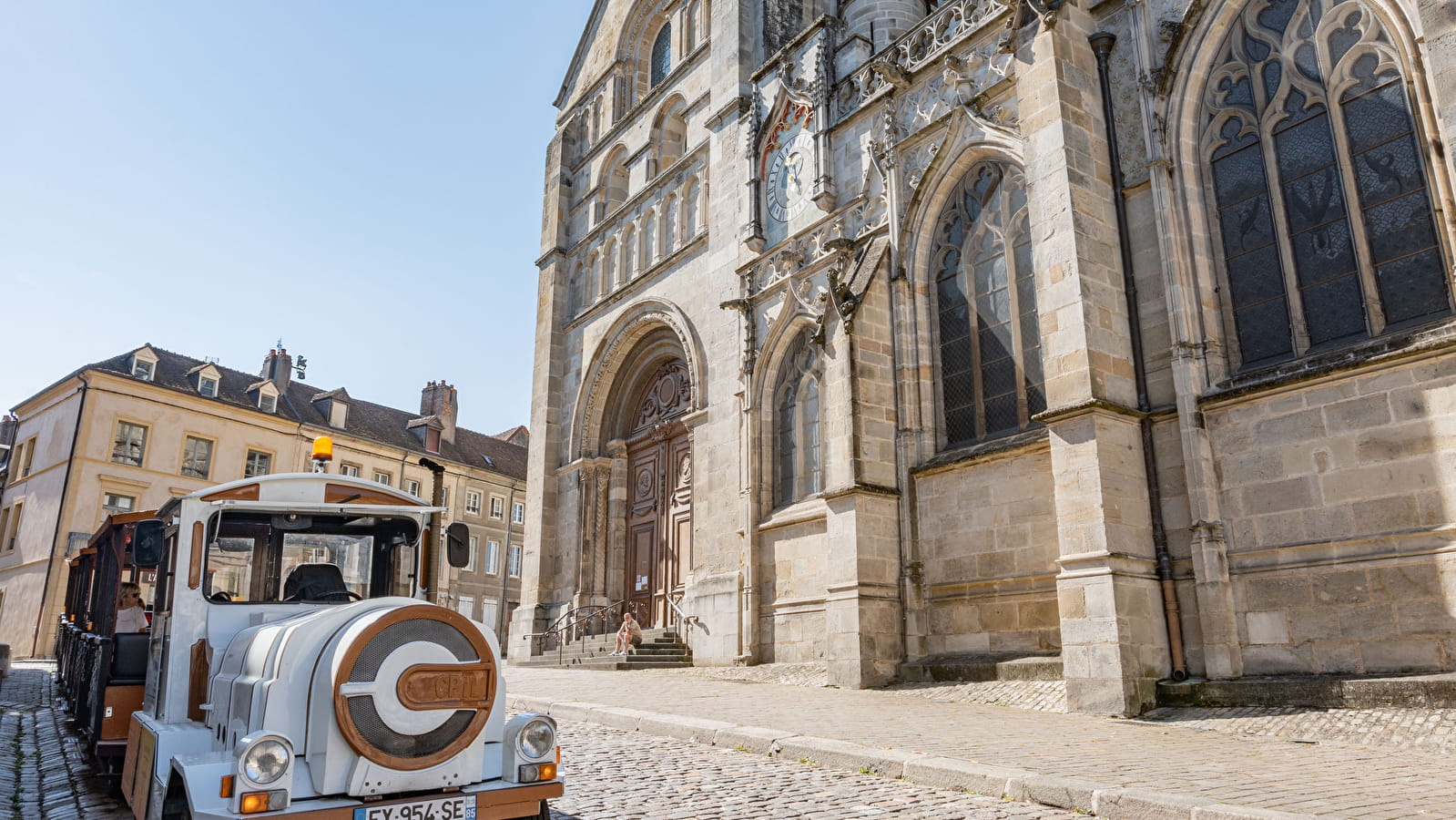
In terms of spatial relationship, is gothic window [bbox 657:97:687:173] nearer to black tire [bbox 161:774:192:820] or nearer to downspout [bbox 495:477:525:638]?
black tire [bbox 161:774:192:820]

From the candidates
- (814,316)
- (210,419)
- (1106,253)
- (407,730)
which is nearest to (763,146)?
(814,316)

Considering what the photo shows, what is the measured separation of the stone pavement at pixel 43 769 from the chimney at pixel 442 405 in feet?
95.3

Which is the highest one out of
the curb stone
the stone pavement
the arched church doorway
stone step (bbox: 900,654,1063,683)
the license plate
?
the arched church doorway

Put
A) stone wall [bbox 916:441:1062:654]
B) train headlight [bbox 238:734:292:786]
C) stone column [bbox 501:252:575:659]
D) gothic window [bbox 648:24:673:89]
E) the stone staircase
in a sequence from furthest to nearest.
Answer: gothic window [bbox 648:24:673:89] → stone column [bbox 501:252:575:659] → the stone staircase → stone wall [bbox 916:441:1062:654] → train headlight [bbox 238:734:292:786]

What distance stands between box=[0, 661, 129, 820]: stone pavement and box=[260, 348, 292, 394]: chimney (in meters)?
24.8

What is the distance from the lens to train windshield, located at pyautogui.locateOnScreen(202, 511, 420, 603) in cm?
520

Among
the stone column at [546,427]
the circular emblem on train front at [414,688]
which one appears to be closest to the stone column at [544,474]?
the stone column at [546,427]

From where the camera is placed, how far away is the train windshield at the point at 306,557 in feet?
17.0

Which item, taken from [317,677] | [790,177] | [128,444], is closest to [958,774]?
[317,677]

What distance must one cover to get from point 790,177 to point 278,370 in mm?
26864

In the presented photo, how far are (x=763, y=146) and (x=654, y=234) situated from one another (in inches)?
167

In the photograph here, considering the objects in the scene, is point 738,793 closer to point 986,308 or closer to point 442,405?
point 986,308

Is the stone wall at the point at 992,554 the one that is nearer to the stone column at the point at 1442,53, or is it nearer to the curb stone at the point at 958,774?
the curb stone at the point at 958,774

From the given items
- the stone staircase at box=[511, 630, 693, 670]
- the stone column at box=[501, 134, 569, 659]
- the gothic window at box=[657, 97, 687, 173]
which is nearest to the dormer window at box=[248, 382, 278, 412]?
the stone column at box=[501, 134, 569, 659]
